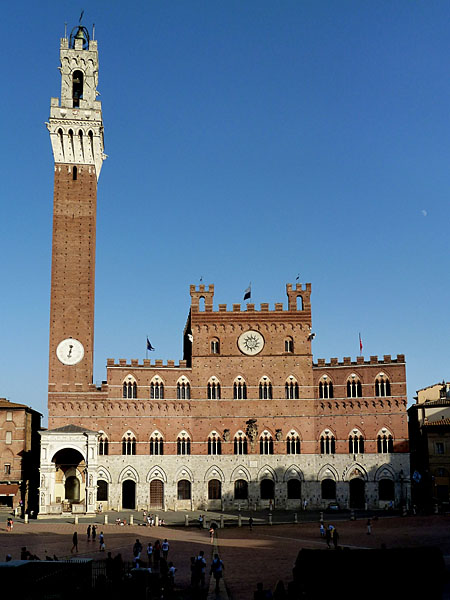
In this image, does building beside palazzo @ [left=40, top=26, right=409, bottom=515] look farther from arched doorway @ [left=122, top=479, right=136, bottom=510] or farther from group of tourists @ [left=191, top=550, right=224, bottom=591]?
group of tourists @ [left=191, top=550, right=224, bottom=591]

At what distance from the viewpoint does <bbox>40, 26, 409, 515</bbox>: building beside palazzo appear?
5947 cm

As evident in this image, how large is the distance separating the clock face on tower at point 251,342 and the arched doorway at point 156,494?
46.5 feet

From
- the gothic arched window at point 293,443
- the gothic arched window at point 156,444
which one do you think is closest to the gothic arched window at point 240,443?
the gothic arched window at point 293,443

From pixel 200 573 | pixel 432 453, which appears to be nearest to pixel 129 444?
pixel 432 453

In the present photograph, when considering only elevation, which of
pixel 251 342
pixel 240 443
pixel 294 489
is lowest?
pixel 294 489

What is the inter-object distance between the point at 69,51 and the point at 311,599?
5724cm

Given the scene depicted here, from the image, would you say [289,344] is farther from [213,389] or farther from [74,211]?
[74,211]

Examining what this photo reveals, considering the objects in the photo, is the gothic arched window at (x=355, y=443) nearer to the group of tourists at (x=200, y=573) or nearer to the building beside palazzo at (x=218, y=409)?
the building beside palazzo at (x=218, y=409)

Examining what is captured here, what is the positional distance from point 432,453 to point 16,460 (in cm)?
3904

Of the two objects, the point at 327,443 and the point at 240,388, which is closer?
the point at 327,443

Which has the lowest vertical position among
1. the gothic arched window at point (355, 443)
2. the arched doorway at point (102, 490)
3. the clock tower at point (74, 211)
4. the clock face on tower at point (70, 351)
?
the arched doorway at point (102, 490)

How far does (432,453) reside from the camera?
213 feet

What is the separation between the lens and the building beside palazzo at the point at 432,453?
210 ft

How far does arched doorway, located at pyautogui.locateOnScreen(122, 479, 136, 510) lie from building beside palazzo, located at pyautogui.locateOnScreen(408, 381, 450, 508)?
82.7 ft
